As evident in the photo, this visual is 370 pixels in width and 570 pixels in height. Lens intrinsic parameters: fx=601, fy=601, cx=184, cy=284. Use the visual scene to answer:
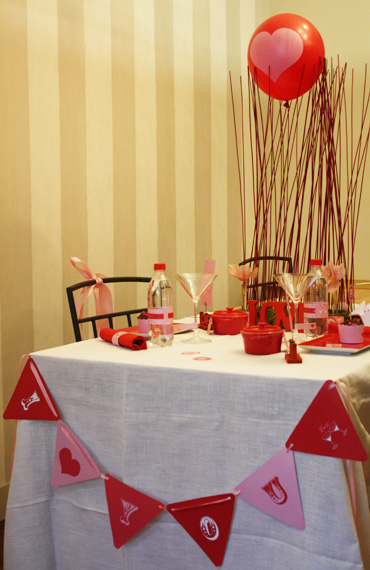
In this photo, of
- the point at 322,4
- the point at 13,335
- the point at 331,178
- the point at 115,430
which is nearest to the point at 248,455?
the point at 115,430

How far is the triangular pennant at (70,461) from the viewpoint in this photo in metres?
1.24

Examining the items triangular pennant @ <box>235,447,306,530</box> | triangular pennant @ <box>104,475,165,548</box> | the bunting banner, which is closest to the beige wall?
the bunting banner

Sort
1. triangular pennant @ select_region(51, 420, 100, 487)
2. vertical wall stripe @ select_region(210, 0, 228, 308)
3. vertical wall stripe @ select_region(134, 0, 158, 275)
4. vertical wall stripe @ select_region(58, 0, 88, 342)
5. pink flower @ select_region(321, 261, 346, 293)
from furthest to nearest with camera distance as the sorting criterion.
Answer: vertical wall stripe @ select_region(210, 0, 228, 308) → vertical wall stripe @ select_region(134, 0, 158, 275) → vertical wall stripe @ select_region(58, 0, 88, 342) → pink flower @ select_region(321, 261, 346, 293) → triangular pennant @ select_region(51, 420, 100, 487)

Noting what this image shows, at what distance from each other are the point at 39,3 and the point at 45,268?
1028 millimetres

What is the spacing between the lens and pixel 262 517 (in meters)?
1.07

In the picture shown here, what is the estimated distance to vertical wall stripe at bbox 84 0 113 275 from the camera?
2605 millimetres

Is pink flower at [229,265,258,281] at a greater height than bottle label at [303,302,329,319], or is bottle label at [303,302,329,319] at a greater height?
pink flower at [229,265,258,281]

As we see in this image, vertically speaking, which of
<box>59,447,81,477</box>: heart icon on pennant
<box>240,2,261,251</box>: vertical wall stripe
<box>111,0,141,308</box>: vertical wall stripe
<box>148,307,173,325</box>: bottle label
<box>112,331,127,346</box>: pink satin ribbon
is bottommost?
<box>59,447,81,477</box>: heart icon on pennant

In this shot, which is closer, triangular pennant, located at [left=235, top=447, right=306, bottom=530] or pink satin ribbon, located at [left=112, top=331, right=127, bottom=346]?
triangular pennant, located at [left=235, top=447, right=306, bottom=530]

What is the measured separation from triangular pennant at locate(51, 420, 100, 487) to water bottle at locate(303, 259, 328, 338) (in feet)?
2.19

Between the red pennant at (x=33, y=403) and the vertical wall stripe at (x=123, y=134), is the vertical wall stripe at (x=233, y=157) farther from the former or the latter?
the red pennant at (x=33, y=403)

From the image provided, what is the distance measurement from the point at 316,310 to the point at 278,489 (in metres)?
0.63

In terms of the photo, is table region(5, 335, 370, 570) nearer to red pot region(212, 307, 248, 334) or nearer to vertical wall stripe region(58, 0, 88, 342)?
red pot region(212, 307, 248, 334)

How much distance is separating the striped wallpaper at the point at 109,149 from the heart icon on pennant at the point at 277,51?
31.7 inches
